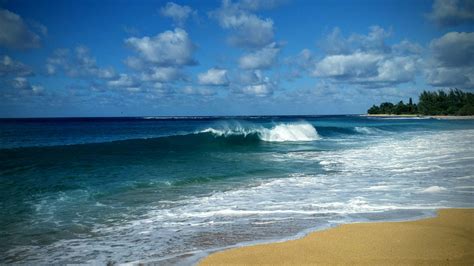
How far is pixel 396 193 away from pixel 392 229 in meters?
3.40

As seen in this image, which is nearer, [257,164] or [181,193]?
[181,193]

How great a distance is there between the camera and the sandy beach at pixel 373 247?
4.64 metres

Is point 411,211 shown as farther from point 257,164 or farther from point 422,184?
point 257,164

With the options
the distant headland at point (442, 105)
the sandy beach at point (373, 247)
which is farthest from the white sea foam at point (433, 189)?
the distant headland at point (442, 105)

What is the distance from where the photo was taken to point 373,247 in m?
5.09

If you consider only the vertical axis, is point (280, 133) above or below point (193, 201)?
above

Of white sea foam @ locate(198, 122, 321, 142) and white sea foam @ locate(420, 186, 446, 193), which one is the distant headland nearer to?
white sea foam @ locate(198, 122, 321, 142)

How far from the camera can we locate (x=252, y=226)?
6414 mm

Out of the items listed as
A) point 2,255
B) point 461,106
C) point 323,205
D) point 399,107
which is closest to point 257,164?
point 323,205

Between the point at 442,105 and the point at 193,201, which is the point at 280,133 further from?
the point at 442,105

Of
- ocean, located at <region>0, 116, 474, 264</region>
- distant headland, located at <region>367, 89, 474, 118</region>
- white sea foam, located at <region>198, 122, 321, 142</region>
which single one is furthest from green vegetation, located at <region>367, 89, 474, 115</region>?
ocean, located at <region>0, 116, 474, 264</region>

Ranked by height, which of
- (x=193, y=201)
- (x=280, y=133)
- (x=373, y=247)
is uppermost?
(x=280, y=133)

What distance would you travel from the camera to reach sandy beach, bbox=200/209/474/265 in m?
4.64

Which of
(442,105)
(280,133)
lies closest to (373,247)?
(280,133)
